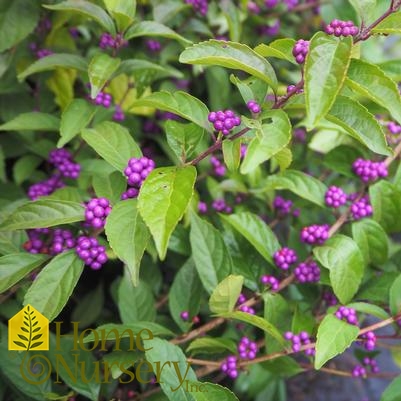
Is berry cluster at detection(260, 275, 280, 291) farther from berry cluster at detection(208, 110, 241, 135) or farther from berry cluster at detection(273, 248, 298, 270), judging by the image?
berry cluster at detection(208, 110, 241, 135)

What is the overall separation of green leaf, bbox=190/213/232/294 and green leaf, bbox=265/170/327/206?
22 centimetres

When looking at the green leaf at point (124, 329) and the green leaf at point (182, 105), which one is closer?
the green leaf at point (182, 105)

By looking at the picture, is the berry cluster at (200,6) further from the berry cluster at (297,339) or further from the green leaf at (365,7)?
the berry cluster at (297,339)

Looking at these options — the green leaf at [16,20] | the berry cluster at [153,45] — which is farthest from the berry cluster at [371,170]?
the green leaf at [16,20]

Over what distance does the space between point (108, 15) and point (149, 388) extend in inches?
38.0

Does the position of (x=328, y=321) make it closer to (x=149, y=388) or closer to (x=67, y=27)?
(x=149, y=388)

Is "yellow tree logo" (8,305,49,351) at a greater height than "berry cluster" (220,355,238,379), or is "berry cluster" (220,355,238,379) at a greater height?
"yellow tree logo" (8,305,49,351)

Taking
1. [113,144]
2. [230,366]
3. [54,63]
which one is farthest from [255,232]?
[54,63]

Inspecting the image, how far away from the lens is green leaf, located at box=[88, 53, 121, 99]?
113 centimetres

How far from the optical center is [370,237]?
4.30 feet

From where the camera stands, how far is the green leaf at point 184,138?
1.03 m

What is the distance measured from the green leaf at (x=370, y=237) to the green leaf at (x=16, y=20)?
99 cm

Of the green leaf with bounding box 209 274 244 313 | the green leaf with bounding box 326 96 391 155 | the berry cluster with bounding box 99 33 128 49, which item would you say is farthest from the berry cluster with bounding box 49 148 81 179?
the green leaf with bounding box 326 96 391 155

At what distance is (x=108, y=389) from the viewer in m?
1.32
